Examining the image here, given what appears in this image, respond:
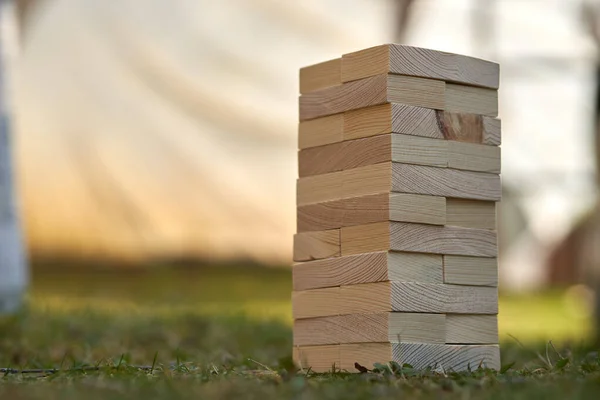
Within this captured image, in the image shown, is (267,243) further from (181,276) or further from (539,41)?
(539,41)

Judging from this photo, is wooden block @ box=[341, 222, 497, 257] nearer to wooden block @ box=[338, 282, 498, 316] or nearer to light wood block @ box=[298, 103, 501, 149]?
wooden block @ box=[338, 282, 498, 316]

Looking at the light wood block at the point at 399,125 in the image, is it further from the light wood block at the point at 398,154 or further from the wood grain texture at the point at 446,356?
the wood grain texture at the point at 446,356

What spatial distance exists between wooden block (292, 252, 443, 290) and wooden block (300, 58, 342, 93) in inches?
24.4

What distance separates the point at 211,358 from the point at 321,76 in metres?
1.16

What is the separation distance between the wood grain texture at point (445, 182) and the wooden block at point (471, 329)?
0.40 m

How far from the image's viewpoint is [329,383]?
262 cm

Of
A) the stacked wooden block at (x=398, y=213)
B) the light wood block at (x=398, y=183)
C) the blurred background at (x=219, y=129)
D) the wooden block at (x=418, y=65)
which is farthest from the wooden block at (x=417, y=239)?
the blurred background at (x=219, y=129)

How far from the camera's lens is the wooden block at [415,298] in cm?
298

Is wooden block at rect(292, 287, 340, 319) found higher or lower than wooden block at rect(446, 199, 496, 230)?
lower

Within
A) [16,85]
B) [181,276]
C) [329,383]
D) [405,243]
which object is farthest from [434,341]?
[16,85]

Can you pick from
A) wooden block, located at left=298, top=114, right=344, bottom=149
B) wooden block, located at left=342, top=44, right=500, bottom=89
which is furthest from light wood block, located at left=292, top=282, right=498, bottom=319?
wooden block, located at left=342, top=44, right=500, bottom=89

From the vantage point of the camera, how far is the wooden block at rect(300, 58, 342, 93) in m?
3.30

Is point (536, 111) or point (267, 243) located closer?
point (267, 243)

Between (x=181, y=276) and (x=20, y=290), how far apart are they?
4.50 meters
